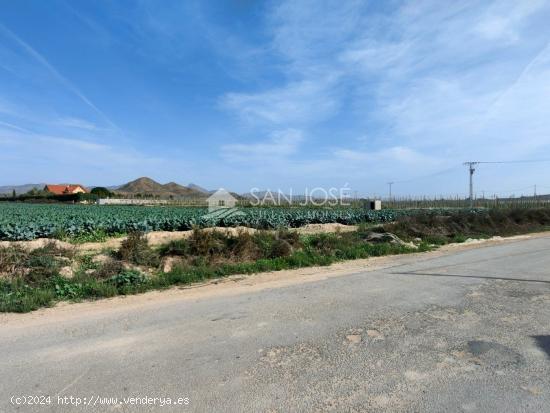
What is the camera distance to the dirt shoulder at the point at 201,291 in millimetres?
6043

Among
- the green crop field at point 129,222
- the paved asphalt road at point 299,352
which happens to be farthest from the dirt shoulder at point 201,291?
the green crop field at point 129,222

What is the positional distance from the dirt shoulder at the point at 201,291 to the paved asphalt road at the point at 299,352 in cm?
8

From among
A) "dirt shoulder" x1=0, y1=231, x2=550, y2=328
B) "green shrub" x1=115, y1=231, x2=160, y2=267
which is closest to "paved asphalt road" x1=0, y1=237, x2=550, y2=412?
"dirt shoulder" x1=0, y1=231, x2=550, y2=328

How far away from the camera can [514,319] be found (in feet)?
18.1

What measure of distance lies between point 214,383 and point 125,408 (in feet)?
2.53

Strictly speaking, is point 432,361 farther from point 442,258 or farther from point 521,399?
point 442,258

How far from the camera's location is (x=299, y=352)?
432 centimetres

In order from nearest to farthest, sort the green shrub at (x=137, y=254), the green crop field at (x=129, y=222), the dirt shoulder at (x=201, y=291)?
the dirt shoulder at (x=201, y=291) → the green shrub at (x=137, y=254) → the green crop field at (x=129, y=222)

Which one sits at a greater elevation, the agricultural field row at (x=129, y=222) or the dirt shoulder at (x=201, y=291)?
the agricultural field row at (x=129, y=222)

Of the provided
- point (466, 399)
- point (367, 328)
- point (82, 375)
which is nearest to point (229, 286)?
point (367, 328)

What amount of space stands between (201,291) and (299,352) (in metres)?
3.78

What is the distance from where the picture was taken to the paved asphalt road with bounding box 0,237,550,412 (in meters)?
3.38

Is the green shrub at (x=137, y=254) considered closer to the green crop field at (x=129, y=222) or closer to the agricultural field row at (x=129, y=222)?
the agricultural field row at (x=129, y=222)

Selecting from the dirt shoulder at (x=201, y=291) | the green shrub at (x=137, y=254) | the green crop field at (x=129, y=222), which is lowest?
the dirt shoulder at (x=201, y=291)
